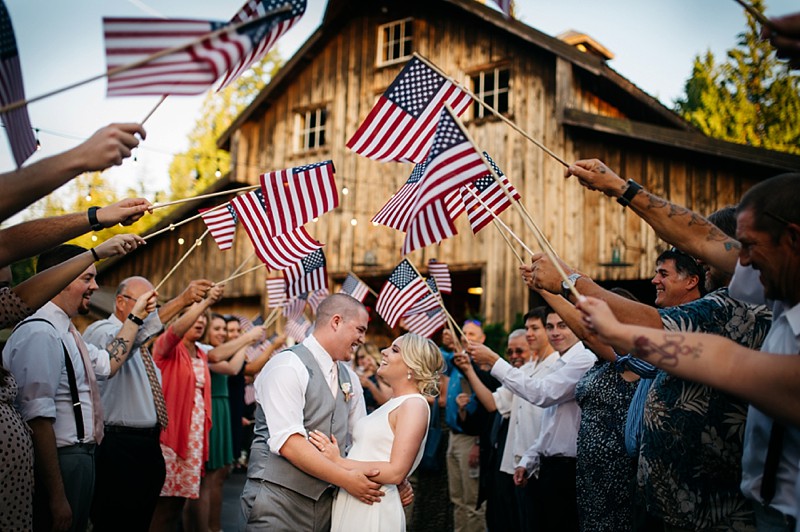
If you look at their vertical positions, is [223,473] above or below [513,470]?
below

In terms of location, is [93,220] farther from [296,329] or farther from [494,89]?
[494,89]

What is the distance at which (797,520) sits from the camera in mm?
2389

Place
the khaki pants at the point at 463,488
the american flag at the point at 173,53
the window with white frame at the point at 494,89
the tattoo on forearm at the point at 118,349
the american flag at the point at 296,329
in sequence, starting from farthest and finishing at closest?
the window with white frame at the point at 494,89
the american flag at the point at 296,329
the khaki pants at the point at 463,488
the tattoo on forearm at the point at 118,349
the american flag at the point at 173,53

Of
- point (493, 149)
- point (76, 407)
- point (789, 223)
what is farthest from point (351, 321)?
point (493, 149)

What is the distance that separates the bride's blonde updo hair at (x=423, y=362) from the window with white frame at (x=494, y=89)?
11.2 m

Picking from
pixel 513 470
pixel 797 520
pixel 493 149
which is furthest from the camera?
pixel 493 149

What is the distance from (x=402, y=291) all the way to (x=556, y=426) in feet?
8.86

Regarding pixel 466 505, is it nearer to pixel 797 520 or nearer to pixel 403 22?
pixel 797 520

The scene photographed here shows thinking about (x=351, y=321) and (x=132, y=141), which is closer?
(x=132, y=141)

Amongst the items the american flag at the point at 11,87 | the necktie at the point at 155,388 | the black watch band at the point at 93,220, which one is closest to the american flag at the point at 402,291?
the necktie at the point at 155,388

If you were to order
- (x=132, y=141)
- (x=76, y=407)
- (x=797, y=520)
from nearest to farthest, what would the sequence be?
(x=797, y=520) → (x=132, y=141) → (x=76, y=407)

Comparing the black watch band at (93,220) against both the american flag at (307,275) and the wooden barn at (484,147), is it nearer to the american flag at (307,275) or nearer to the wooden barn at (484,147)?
the american flag at (307,275)

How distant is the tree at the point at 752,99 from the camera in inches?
777

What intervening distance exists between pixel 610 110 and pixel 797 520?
1403 centimetres
